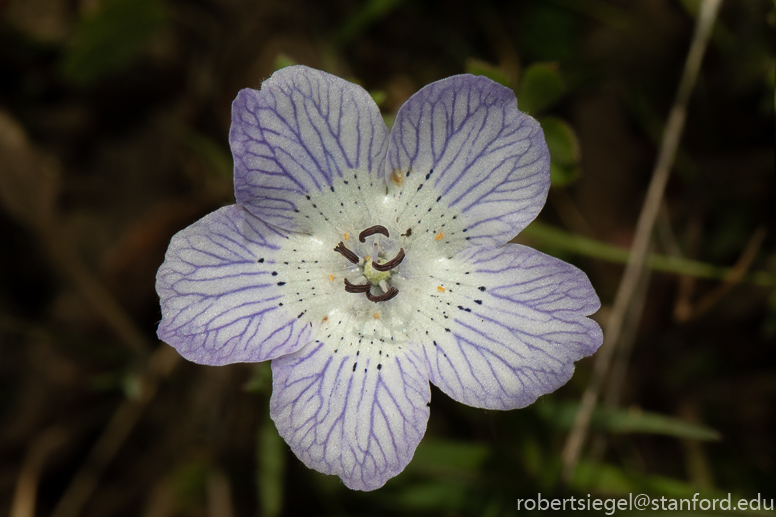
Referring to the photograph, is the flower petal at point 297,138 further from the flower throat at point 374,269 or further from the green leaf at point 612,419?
the green leaf at point 612,419

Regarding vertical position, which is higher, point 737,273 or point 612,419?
point 737,273

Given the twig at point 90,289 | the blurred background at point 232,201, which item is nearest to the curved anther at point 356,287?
the blurred background at point 232,201

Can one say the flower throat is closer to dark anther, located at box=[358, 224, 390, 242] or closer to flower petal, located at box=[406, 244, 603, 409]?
dark anther, located at box=[358, 224, 390, 242]

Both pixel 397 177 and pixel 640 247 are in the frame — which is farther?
pixel 640 247

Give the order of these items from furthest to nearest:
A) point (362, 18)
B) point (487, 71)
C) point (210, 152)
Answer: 1. point (210, 152)
2. point (362, 18)
3. point (487, 71)

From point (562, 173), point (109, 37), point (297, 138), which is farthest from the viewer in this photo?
point (109, 37)

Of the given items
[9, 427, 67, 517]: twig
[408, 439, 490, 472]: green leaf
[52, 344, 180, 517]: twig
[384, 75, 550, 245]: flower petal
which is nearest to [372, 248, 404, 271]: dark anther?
[384, 75, 550, 245]: flower petal

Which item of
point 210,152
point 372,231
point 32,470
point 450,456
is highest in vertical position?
point 210,152

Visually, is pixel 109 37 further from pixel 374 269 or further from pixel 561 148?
pixel 561 148

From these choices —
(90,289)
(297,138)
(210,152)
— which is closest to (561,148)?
(297,138)
